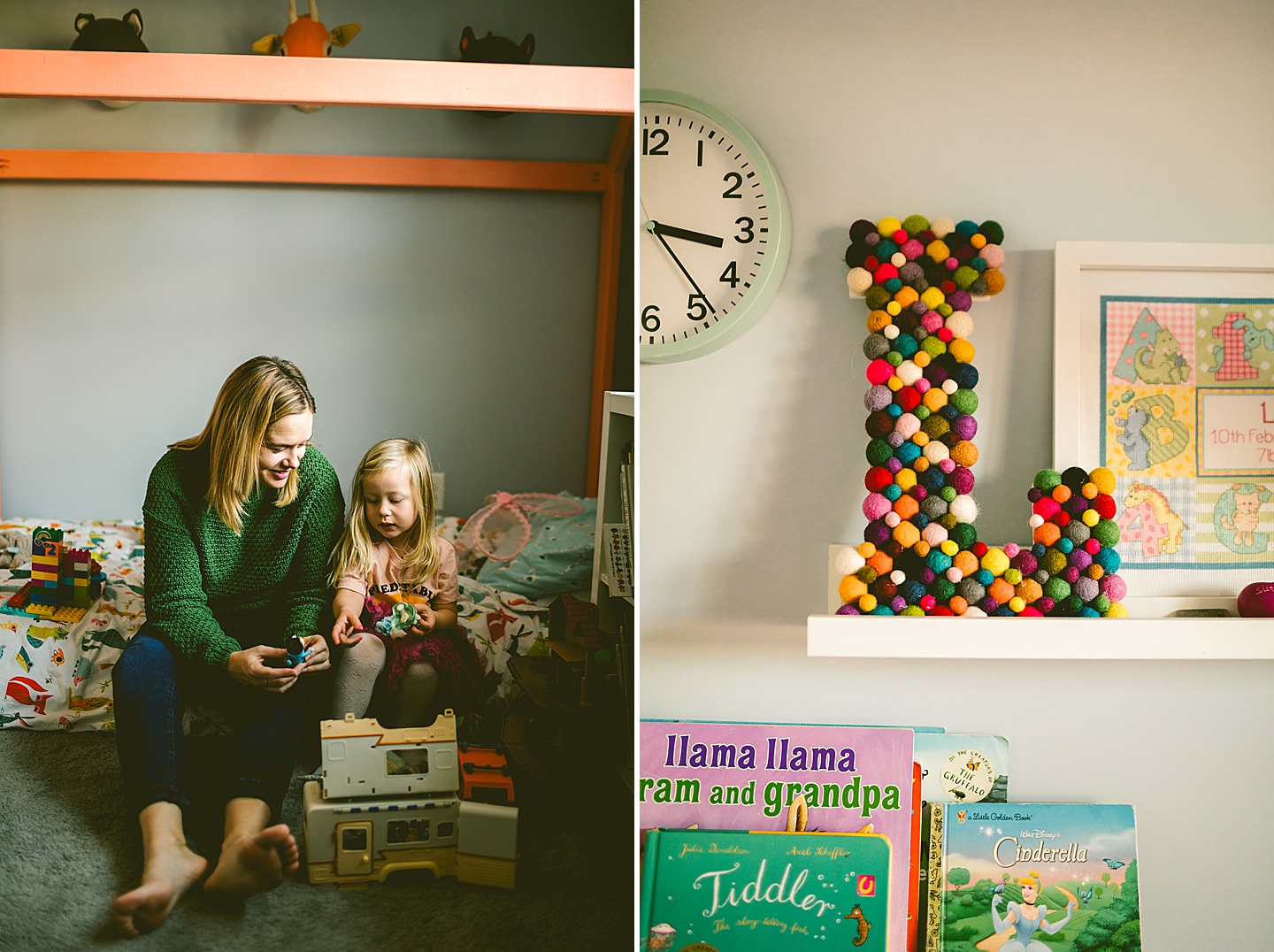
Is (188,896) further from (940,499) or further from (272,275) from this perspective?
(940,499)

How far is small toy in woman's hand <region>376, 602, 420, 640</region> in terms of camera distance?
0.84m

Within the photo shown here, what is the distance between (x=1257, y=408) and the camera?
1.14 meters

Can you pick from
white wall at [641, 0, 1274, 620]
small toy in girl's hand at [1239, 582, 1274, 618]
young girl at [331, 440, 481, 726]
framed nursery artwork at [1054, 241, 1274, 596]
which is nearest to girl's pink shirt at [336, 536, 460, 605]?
young girl at [331, 440, 481, 726]

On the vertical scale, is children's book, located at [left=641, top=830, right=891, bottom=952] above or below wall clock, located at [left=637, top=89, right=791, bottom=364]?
below

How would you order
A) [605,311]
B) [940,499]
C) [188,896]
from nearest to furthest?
[188,896]
[605,311]
[940,499]

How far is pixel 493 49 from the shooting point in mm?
839

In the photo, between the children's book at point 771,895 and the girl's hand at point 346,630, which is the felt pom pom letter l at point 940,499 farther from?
the girl's hand at point 346,630

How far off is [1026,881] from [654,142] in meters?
1.16

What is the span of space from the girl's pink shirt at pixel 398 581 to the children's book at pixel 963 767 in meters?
0.71

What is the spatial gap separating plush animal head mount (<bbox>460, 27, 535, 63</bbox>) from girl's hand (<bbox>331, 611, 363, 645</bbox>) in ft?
1.96

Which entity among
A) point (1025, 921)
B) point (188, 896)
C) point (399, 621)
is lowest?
point (1025, 921)

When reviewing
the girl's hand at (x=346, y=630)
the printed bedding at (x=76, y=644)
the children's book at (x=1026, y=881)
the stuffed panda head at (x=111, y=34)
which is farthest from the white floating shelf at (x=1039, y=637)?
the stuffed panda head at (x=111, y=34)

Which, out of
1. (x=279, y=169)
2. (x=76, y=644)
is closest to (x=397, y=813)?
(x=76, y=644)

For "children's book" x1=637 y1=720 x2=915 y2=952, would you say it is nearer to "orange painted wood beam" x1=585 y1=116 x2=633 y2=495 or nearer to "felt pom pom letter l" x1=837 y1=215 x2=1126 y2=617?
"felt pom pom letter l" x1=837 y1=215 x2=1126 y2=617
